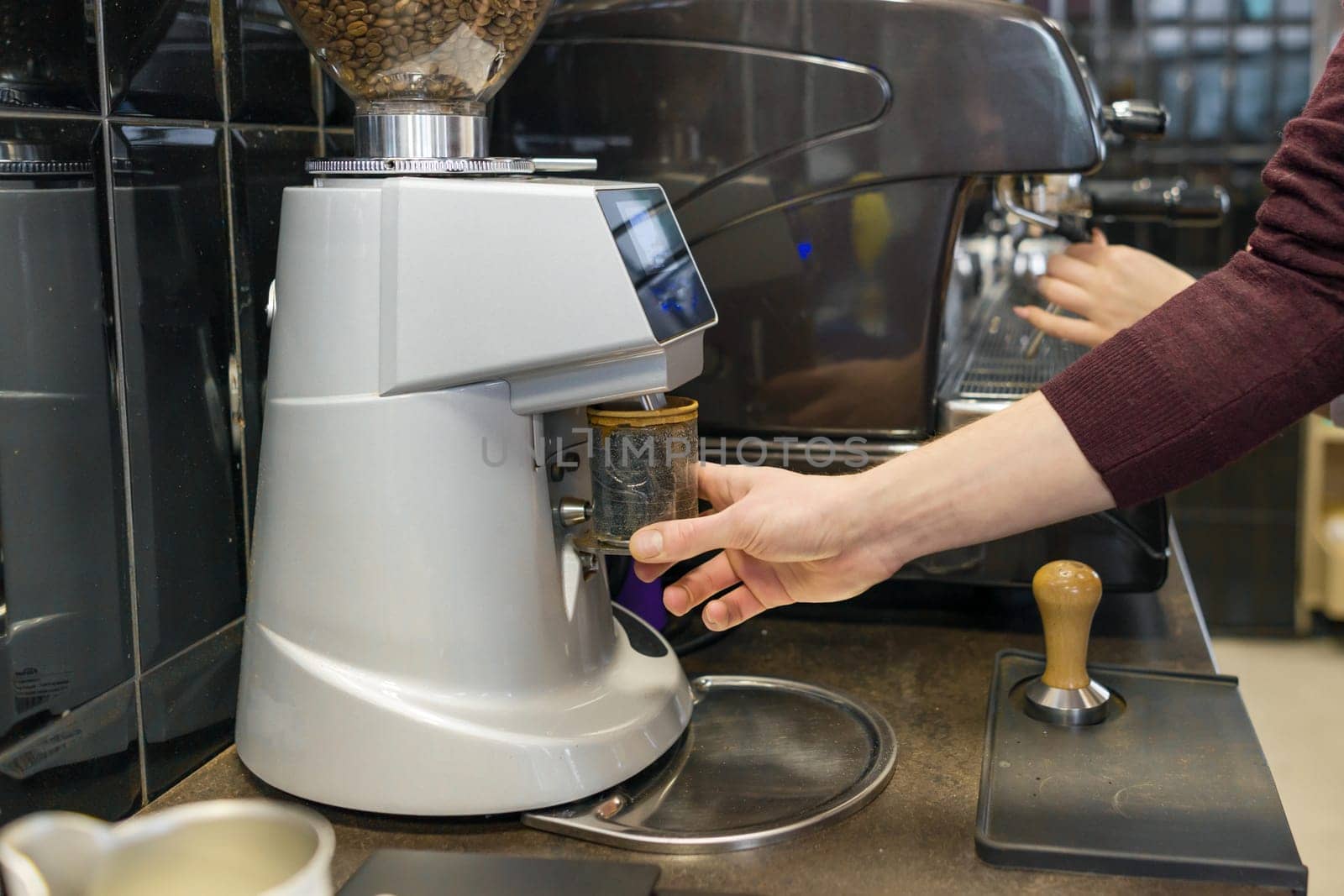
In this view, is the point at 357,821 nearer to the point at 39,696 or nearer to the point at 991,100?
the point at 39,696

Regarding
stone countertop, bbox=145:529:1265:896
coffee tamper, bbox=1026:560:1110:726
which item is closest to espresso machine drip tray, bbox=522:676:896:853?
stone countertop, bbox=145:529:1265:896

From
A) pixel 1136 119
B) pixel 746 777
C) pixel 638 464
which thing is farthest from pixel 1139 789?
pixel 1136 119

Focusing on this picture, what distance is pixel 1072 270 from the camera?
99 cm

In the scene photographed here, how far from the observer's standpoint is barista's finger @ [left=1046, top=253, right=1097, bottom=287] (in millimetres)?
983

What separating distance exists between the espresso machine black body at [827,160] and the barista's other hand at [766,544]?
0.55 feet

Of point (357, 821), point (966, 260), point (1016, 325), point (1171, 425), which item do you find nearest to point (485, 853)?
point (357, 821)

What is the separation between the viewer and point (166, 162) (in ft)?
2.29

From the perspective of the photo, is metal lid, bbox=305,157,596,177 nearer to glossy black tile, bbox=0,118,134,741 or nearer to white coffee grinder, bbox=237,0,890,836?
white coffee grinder, bbox=237,0,890,836

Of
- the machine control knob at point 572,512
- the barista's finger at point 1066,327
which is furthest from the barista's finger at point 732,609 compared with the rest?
the barista's finger at point 1066,327

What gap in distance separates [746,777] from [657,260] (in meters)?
0.29

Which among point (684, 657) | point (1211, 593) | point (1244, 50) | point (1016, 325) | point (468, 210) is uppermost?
point (1244, 50)

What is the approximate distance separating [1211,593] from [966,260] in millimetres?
1698

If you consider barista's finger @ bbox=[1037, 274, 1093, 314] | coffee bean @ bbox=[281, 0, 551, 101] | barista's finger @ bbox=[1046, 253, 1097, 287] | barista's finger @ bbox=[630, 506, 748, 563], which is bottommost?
barista's finger @ bbox=[630, 506, 748, 563]

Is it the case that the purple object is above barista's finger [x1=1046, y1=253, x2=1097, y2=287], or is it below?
below
